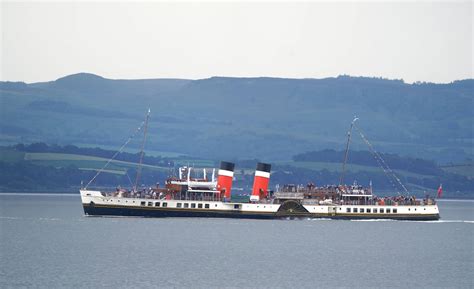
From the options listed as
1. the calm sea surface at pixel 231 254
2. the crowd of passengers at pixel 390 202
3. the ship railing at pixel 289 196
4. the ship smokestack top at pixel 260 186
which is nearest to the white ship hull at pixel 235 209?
the ship railing at pixel 289 196

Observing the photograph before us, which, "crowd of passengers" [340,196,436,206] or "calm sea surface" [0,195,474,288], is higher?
"crowd of passengers" [340,196,436,206]

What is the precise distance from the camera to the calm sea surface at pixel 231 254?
3231 inches

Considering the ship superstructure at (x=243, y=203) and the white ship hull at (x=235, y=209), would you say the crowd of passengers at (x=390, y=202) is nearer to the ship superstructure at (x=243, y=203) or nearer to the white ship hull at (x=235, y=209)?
the ship superstructure at (x=243, y=203)

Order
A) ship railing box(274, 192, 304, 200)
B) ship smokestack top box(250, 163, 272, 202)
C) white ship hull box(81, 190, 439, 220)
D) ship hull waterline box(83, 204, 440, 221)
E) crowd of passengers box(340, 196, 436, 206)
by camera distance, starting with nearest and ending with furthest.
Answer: white ship hull box(81, 190, 439, 220) < ship hull waterline box(83, 204, 440, 221) < ship railing box(274, 192, 304, 200) < crowd of passengers box(340, 196, 436, 206) < ship smokestack top box(250, 163, 272, 202)

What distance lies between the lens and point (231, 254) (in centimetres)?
9981

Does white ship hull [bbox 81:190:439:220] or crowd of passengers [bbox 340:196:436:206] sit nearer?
white ship hull [bbox 81:190:439:220]

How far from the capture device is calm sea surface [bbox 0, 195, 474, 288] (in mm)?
82062

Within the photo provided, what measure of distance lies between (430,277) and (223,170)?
52317 mm

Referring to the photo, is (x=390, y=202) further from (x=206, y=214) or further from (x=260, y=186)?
(x=206, y=214)

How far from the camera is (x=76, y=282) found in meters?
79.2

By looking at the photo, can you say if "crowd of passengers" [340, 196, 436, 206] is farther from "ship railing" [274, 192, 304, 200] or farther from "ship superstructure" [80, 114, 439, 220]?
"ship railing" [274, 192, 304, 200]

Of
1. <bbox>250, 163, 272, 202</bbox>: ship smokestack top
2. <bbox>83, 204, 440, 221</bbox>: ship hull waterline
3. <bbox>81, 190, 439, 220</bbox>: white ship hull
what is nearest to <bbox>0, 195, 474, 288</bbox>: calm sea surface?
<bbox>83, 204, 440, 221</bbox>: ship hull waterline

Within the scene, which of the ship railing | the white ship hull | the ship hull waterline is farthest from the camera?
the ship railing

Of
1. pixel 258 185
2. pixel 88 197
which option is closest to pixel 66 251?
pixel 88 197
